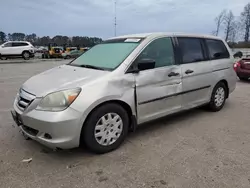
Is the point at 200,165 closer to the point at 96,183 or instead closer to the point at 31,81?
the point at 96,183

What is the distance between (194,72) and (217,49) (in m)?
1.09

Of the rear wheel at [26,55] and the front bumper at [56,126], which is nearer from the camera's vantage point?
the front bumper at [56,126]

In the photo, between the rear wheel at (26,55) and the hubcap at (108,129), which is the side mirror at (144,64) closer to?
the hubcap at (108,129)

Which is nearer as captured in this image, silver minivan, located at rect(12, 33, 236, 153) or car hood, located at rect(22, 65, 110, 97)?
silver minivan, located at rect(12, 33, 236, 153)

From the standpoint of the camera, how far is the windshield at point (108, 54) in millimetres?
3508

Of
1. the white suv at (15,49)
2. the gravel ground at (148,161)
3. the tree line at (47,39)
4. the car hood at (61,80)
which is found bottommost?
the gravel ground at (148,161)

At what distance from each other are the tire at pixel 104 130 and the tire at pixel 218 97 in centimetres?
232

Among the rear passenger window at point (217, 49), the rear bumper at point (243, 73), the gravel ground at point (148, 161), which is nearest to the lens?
the gravel ground at point (148, 161)

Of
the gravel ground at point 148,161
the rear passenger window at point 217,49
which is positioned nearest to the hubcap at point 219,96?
the rear passenger window at point 217,49

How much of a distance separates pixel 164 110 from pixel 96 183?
5.69 feet

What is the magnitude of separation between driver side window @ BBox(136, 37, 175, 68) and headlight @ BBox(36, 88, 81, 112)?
115 cm

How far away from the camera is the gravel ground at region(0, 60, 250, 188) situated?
2.61 meters

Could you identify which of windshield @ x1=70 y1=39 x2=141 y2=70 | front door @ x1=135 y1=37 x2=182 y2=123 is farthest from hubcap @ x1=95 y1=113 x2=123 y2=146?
windshield @ x1=70 y1=39 x2=141 y2=70

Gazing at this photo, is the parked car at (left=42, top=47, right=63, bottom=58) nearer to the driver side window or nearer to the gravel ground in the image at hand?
the gravel ground
